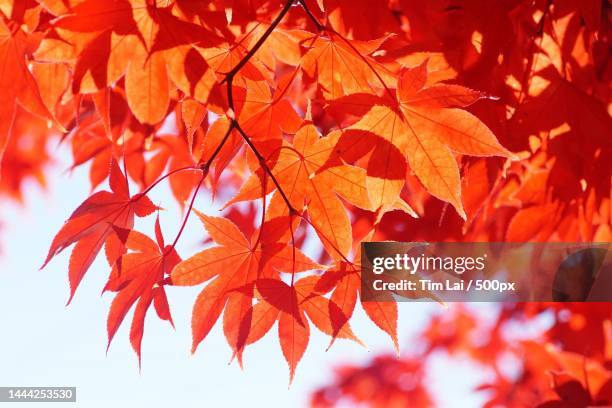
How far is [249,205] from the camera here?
1531 millimetres

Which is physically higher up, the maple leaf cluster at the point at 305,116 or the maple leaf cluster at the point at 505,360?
the maple leaf cluster at the point at 305,116

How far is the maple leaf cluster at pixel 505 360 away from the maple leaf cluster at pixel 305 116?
0.45 meters

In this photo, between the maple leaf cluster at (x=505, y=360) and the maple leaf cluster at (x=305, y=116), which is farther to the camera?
the maple leaf cluster at (x=505, y=360)

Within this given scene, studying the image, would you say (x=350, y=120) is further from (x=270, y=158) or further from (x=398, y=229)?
(x=398, y=229)

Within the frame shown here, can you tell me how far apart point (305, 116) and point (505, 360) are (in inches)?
70.2

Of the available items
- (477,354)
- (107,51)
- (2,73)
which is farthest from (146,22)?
(477,354)

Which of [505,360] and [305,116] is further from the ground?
[305,116]

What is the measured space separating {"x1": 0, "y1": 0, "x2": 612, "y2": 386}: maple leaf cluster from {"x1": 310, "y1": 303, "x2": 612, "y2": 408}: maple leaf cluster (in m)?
0.45

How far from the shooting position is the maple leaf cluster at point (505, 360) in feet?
4.12

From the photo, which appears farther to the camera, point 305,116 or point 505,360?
point 505,360

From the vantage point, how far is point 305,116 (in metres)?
0.81

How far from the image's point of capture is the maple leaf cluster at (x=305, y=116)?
0.61 m

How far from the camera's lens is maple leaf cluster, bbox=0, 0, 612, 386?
61 centimetres

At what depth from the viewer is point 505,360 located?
2262mm
